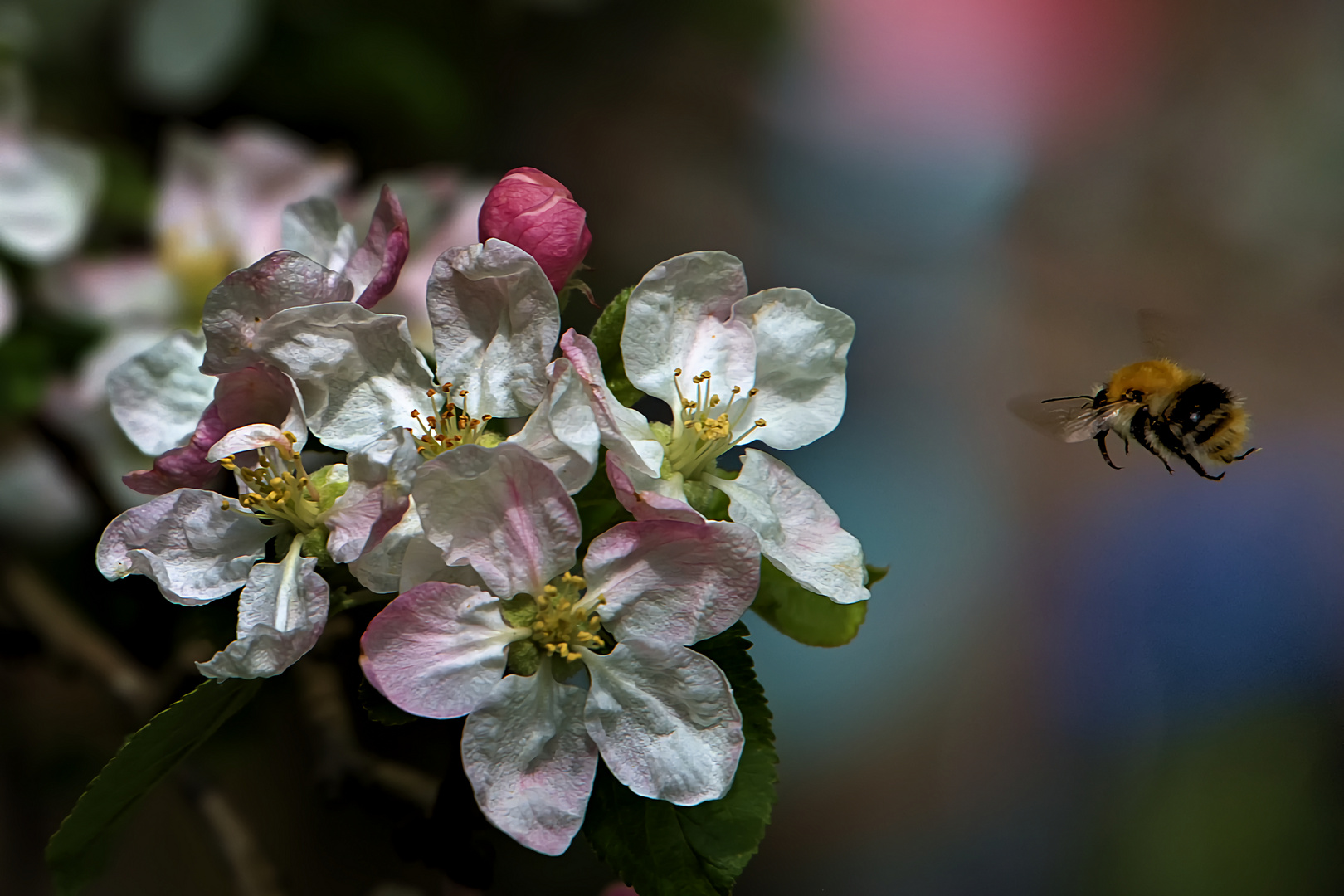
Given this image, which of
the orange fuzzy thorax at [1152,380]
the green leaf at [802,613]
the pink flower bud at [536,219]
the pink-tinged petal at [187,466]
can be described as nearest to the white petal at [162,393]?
the pink-tinged petal at [187,466]

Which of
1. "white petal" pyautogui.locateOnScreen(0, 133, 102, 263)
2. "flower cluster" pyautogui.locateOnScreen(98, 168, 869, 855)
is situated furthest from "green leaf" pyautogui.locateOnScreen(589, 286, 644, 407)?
"white petal" pyautogui.locateOnScreen(0, 133, 102, 263)

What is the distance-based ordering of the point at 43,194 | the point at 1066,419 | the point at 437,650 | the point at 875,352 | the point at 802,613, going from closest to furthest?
the point at 437,650
the point at 802,613
the point at 1066,419
the point at 43,194
the point at 875,352

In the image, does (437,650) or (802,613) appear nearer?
(437,650)

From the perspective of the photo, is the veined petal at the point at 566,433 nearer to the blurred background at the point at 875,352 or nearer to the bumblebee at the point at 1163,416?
the blurred background at the point at 875,352

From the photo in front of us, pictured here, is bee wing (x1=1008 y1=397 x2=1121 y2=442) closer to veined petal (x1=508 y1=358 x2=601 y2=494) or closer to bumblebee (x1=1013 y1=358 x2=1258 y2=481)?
bumblebee (x1=1013 y1=358 x2=1258 y2=481)

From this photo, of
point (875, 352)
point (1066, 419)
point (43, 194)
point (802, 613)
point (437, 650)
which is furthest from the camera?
point (875, 352)

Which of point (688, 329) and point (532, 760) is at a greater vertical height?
point (688, 329)

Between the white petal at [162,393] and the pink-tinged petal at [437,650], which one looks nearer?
the pink-tinged petal at [437,650]

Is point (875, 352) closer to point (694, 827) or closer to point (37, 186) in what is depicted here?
point (37, 186)

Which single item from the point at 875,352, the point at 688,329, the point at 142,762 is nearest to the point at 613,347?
the point at 688,329
